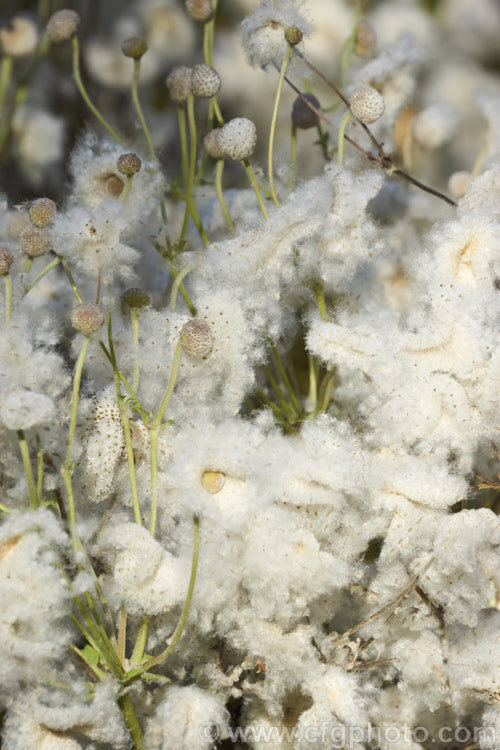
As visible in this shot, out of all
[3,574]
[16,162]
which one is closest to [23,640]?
[3,574]

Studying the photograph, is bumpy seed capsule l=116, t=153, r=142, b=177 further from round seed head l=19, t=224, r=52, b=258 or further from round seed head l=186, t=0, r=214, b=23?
round seed head l=186, t=0, r=214, b=23

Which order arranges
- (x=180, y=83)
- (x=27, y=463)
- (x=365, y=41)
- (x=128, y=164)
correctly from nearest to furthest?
(x=27, y=463)
(x=128, y=164)
(x=180, y=83)
(x=365, y=41)

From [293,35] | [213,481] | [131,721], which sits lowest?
[131,721]

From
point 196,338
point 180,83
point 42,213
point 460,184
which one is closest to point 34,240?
point 42,213

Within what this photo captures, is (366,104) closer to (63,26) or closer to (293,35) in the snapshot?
(293,35)

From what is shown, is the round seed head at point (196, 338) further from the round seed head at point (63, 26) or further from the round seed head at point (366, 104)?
the round seed head at point (63, 26)

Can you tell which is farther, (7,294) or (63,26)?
(63,26)

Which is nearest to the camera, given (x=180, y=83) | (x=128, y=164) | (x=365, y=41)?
(x=128, y=164)

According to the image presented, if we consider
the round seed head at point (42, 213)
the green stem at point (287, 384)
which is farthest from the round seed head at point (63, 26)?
the green stem at point (287, 384)
